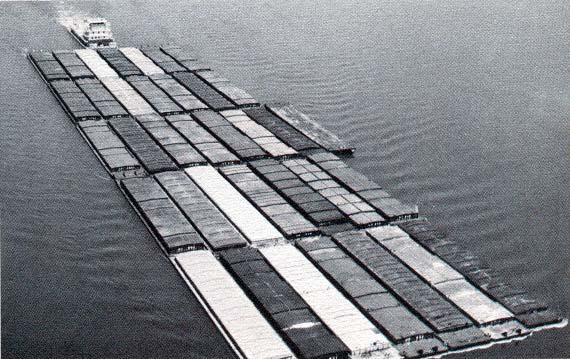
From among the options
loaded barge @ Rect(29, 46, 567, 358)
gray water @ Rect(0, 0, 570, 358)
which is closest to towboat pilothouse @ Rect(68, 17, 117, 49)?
gray water @ Rect(0, 0, 570, 358)

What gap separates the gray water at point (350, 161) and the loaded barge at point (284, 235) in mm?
3563

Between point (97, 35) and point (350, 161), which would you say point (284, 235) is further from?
point (97, 35)

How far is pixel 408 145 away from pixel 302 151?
21070 mm

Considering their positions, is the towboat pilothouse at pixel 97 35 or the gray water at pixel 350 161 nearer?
the gray water at pixel 350 161

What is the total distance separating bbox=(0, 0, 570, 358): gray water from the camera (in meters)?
87.5

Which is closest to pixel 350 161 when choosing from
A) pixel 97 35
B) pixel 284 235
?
pixel 284 235

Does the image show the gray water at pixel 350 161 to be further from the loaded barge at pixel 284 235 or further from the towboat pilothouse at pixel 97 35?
the towboat pilothouse at pixel 97 35

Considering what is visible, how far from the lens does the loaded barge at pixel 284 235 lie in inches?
3388

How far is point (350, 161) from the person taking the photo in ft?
432

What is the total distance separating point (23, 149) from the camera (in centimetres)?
12950

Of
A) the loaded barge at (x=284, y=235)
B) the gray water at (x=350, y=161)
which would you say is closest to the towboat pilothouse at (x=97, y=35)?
the gray water at (x=350, y=161)

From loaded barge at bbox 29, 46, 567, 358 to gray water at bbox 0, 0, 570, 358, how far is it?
11.7ft

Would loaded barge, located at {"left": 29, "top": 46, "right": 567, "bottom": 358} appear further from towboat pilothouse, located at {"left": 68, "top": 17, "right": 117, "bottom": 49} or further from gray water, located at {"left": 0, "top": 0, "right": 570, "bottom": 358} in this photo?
towboat pilothouse, located at {"left": 68, "top": 17, "right": 117, "bottom": 49}

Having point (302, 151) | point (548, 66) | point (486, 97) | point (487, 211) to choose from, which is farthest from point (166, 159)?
point (548, 66)
